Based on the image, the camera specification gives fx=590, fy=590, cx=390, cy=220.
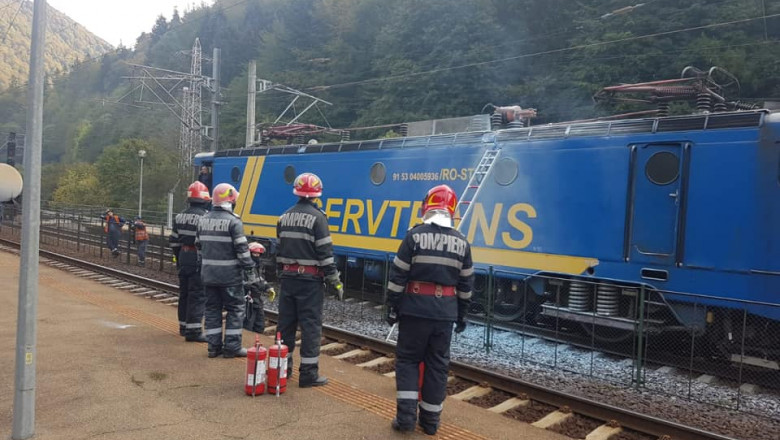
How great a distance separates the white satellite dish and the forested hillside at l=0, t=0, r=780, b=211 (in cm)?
1786

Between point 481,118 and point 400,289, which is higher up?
point 481,118

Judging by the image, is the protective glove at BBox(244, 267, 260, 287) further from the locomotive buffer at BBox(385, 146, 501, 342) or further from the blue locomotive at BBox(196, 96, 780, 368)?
the blue locomotive at BBox(196, 96, 780, 368)

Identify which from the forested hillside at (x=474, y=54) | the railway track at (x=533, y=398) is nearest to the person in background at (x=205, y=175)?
the forested hillside at (x=474, y=54)

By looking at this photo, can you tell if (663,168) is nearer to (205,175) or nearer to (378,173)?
(378,173)

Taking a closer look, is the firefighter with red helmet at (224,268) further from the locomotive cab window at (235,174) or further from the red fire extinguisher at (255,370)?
the locomotive cab window at (235,174)

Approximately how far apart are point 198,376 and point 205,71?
7131cm

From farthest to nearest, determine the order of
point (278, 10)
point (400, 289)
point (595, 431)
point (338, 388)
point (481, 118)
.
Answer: point (278, 10)
point (481, 118)
point (338, 388)
point (595, 431)
point (400, 289)

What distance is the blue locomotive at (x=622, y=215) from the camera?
7180mm

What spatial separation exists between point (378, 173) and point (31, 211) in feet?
27.7

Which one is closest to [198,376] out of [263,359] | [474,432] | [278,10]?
[263,359]

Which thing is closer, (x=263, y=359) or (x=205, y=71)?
(x=263, y=359)

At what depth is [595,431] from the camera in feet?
16.8

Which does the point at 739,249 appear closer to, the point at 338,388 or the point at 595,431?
the point at 595,431

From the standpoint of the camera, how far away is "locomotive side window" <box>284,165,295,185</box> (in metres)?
13.8
